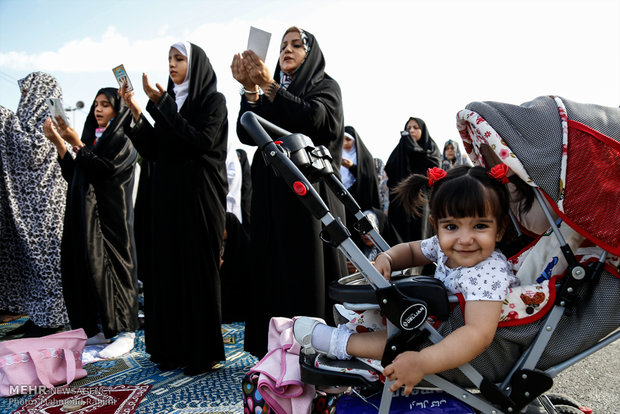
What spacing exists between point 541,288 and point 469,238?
0.26m

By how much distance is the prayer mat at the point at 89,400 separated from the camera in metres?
2.45

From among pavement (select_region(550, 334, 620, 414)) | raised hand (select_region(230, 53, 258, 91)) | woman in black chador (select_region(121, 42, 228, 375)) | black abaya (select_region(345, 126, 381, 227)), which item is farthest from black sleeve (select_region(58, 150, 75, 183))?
pavement (select_region(550, 334, 620, 414))

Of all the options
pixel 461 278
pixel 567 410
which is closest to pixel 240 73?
pixel 461 278

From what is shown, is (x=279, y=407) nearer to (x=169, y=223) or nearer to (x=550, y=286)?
(x=550, y=286)

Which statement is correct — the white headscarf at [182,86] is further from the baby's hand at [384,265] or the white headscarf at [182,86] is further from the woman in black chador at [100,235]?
the baby's hand at [384,265]

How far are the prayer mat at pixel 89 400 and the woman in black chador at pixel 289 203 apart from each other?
2.38 ft

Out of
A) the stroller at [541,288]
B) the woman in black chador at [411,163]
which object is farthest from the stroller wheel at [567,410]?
the woman in black chador at [411,163]

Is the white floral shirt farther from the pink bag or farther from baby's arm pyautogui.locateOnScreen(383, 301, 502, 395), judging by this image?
the pink bag

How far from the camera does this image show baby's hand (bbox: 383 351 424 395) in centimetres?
130

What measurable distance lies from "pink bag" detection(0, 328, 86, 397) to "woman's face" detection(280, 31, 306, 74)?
7.29 ft

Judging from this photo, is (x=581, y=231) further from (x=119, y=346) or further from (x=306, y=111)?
(x=119, y=346)

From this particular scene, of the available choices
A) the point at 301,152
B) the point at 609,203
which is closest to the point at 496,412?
the point at 609,203

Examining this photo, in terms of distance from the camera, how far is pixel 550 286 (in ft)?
4.54

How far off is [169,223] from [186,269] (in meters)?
0.33
